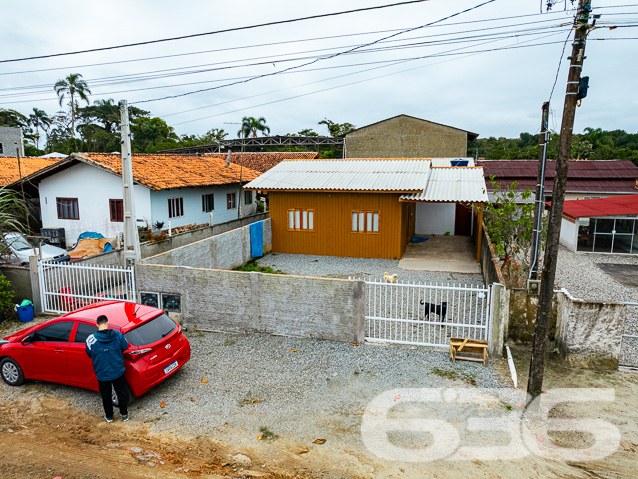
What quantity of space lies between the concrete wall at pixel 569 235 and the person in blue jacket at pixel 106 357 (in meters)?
20.3

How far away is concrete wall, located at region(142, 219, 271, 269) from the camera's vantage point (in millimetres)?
12883

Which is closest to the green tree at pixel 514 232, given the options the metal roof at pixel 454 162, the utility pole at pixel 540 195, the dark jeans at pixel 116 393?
the utility pole at pixel 540 195

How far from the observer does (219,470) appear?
568 centimetres

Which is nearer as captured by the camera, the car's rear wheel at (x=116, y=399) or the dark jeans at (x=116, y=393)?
the dark jeans at (x=116, y=393)

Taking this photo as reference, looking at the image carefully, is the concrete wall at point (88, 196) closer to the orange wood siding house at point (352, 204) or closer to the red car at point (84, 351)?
the orange wood siding house at point (352, 204)

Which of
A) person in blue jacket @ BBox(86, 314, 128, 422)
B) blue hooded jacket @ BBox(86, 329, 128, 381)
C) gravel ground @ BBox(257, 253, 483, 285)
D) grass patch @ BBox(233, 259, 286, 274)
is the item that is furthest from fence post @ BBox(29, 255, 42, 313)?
gravel ground @ BBox(257, 253, 483, 285)

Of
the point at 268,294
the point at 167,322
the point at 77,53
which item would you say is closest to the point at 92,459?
the point at 167,322

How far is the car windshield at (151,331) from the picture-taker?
712 centimetres

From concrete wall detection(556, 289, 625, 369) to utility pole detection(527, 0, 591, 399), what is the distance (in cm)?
161

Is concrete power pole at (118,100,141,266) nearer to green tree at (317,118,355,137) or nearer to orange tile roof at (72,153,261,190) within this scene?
orange tile roof at (72,153,261,190)

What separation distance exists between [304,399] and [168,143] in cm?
5255

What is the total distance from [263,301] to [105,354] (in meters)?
3.78

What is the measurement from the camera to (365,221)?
19.0 metres

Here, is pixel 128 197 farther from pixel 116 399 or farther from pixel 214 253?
pixel 116 399
